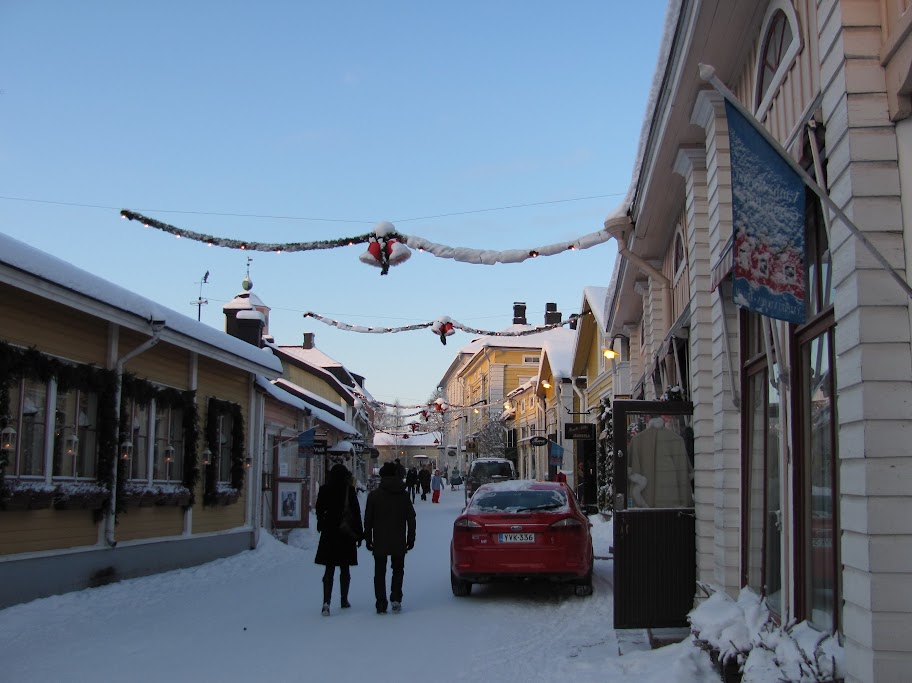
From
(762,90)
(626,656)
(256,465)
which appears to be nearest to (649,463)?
(626,656)

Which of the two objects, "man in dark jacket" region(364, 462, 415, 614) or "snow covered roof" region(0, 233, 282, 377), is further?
"man in dark jacket" region(364, 462, 415, 614)

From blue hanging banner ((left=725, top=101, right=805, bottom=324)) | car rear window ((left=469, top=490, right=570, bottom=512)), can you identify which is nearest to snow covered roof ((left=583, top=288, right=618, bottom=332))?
car rear window ((left=469, top=490, right=570, bottom=512))

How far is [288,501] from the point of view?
18.7 m

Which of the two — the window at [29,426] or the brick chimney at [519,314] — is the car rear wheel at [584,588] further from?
the brick chimney at [519,314]

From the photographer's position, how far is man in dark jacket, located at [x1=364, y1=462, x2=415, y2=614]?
10312 mm

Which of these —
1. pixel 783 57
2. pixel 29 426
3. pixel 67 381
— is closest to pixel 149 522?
pixel 67 381

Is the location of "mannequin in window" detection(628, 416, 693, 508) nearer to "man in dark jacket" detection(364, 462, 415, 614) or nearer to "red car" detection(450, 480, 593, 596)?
"red car" detection(450, 480, 593, 596)

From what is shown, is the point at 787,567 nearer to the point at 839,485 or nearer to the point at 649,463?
the point at 839,485

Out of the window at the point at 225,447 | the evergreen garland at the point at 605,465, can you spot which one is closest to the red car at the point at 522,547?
the window at the point at 225,447

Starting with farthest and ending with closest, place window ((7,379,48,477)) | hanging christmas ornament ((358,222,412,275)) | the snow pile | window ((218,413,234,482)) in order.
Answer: window ((218,413,234,482))
hanging christmas ornament ((358,222,412,275))
window ((7,379,48,477))
the snow pile

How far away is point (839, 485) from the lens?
4.92 m

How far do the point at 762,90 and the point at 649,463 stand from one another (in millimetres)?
3558

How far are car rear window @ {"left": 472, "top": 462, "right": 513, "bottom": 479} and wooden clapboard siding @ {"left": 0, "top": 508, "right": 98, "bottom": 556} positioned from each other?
22462mm

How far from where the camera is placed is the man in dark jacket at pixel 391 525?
10312 millimetres
